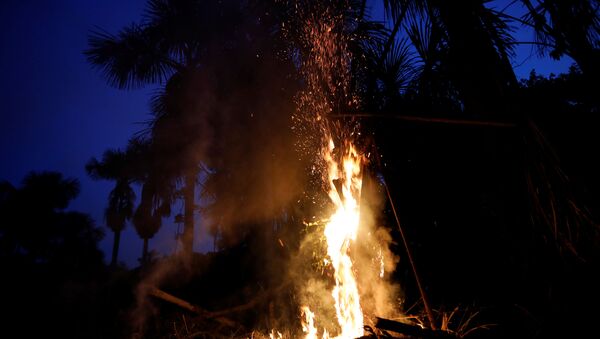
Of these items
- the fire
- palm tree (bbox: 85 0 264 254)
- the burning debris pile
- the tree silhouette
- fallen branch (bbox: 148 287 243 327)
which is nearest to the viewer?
the fire

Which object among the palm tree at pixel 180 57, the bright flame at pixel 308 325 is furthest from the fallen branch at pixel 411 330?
the palm tree at pixel 180 57

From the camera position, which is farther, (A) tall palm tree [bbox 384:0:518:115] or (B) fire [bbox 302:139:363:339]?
(B) fire [bbox 302:139:363:339]

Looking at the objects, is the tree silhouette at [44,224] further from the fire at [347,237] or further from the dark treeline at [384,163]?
the fire at [347,237]

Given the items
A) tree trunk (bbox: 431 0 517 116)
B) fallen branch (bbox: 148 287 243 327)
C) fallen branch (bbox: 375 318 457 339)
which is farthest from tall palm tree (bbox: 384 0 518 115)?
fallen branch (bbox: 148 287 243 327)

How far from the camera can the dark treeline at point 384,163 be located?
8.27 ft

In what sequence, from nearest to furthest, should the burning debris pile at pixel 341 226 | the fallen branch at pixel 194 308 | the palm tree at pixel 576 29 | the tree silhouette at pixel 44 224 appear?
the palm tree at pixel 576 29 → the burning debris pile at pixel 341 226 → the fallen branch at pixel 194 308 → the tree silhouette at pixel 44 224

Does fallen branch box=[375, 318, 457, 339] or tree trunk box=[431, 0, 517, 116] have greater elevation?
tree trunk box=[431, 0, 517, 116]

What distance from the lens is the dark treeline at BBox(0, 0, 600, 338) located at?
8.27 feet

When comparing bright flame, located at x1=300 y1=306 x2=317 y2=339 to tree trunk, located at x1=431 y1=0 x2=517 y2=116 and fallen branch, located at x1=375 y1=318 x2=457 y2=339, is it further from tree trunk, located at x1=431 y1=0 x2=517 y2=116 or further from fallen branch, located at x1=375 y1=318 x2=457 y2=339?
tree trunk, located at x1=431 y1=0 x2=517 y2=116

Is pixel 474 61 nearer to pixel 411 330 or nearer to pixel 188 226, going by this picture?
pixel 411 330

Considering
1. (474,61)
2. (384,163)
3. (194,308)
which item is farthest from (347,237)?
(194,308)

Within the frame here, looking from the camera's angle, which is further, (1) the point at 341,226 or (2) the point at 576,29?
(1) the point at 341,226

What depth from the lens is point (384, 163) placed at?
5207 millimetres

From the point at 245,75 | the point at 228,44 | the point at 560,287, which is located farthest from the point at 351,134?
the point at 228,44
